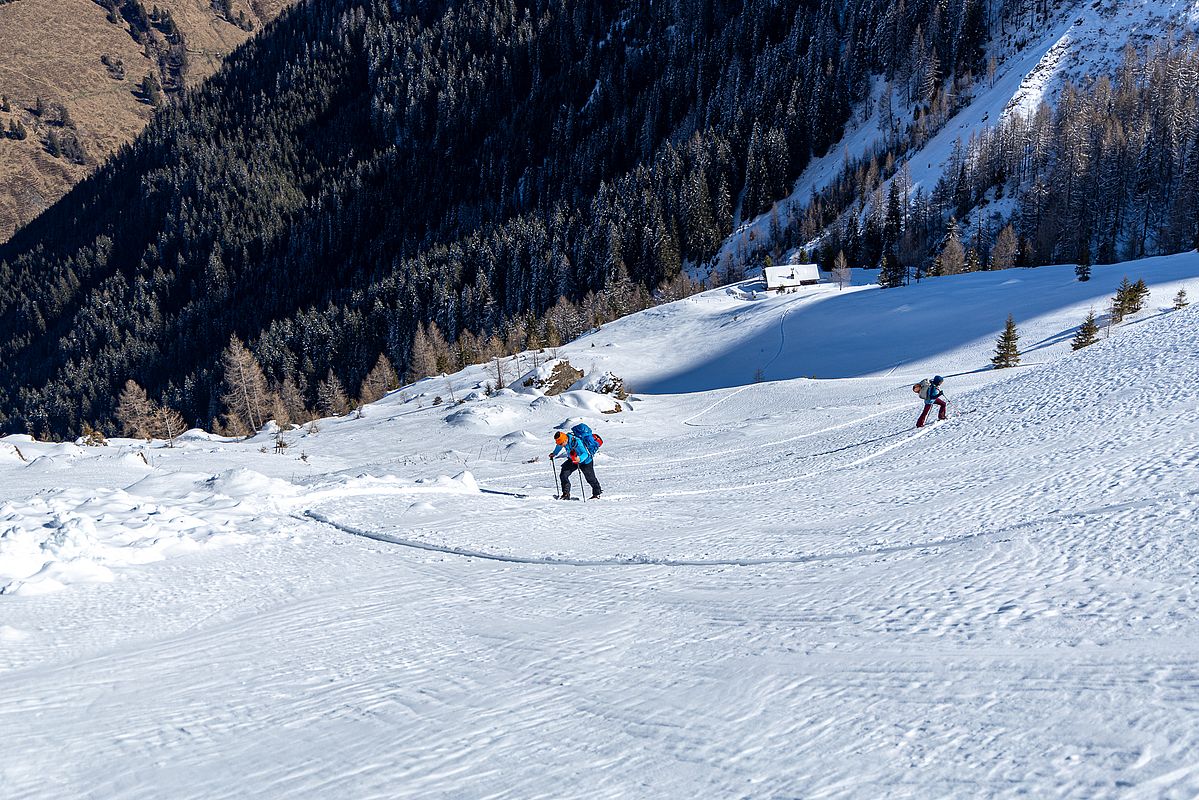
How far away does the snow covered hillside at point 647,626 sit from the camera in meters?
3.27

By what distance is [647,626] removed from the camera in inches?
214

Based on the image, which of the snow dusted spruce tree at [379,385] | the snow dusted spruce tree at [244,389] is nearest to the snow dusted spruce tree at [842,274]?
the snow dusted spruce tree at [379,385]

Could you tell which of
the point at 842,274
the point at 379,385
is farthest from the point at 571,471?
the point at 842,274

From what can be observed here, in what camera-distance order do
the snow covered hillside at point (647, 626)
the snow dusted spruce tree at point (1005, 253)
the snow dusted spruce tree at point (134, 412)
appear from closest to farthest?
the snow covered hillside at point (647, 626), the snow dusted spruce tree at point (134, 412), the snow dusted spruce tree at point (1005, 253)

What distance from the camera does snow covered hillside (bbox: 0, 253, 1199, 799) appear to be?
10.7 ft

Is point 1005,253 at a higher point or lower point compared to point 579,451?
higher

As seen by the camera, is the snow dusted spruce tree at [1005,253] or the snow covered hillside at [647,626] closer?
the snow covered hillside at [647,626]

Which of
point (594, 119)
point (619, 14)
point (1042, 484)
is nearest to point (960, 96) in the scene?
point (594, 119)

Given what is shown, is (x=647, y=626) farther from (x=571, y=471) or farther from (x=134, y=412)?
(x=134, y=412)

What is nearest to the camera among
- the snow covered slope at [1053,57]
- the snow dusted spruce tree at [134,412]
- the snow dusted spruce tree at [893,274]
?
the snow dusted spruce tree at [134,412]

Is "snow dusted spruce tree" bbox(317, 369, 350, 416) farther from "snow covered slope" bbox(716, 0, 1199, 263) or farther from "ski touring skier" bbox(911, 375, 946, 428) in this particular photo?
"snow covered slope" bbox(716, 0, 1199, 263)

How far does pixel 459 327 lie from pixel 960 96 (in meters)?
A: 101

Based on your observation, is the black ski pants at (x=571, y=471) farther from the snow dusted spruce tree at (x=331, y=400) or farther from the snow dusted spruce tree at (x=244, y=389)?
the snow dusted spruce tree at (x=244, y=389)

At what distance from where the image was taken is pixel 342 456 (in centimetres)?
2697
